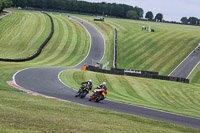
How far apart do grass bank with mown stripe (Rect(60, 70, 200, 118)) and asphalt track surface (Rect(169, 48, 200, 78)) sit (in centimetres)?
1518

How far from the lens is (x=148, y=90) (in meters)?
38.6

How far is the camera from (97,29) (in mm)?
103188

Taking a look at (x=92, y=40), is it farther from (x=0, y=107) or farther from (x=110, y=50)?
(x=0, y=107)

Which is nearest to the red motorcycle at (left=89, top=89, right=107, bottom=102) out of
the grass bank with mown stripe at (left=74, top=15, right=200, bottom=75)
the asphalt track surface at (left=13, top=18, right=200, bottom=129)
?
the asphalt track surface at (left=13, top=18, right=200, bottom=129)

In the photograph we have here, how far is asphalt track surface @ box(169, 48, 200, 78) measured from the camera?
59638 millimetres

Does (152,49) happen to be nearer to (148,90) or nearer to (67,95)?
(148,90)

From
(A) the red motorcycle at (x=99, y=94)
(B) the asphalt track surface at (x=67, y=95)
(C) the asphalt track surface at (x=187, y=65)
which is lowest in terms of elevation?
(C) the asphalt track surface at (x=187, y=65)

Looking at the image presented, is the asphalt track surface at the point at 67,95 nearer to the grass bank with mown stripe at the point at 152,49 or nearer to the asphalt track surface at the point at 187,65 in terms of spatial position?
the asphalt track surface at the point at 187,65

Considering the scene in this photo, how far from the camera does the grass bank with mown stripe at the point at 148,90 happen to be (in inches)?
1309

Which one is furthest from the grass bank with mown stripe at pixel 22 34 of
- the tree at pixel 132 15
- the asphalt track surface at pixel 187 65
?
the tree at pixel 132 15

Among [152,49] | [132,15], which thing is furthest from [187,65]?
[132,15]

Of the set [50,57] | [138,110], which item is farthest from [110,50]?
[138,110]

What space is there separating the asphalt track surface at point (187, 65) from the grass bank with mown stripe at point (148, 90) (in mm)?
15181

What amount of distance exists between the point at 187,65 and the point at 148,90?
28.8m
